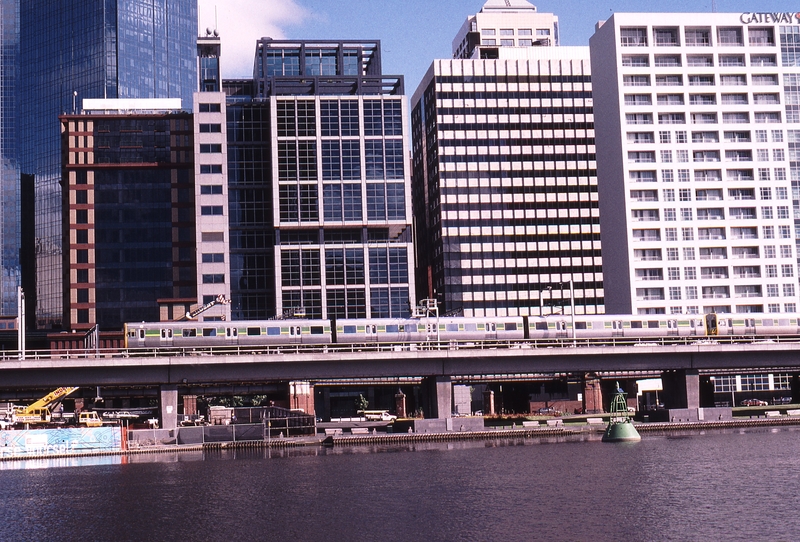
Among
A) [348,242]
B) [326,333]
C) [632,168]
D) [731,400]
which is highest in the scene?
[632,168]

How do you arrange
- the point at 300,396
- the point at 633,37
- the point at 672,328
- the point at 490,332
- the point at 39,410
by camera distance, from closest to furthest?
the point at 490,332 → the point at 672,328 → the point at 39,410 → the point at 300,396 → the point at 633,37

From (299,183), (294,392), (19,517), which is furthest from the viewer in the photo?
(299,183)

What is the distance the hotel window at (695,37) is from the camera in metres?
199

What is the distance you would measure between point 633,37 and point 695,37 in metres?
11.9

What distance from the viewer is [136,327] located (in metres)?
128

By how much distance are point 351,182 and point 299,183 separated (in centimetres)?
949

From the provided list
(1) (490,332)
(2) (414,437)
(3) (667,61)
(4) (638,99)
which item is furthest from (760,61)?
(2) (414,437)

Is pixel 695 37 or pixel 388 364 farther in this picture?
pixel 695 37

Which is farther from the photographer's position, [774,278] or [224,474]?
[774,278]

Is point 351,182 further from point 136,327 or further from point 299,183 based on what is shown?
point 136,327

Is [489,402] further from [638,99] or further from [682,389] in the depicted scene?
[638,99]

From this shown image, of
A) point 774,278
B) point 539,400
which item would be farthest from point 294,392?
point 774,278

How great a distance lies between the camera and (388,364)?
120500 mm

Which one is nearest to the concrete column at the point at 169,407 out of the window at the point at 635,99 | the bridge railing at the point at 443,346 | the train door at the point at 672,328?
the bridge railing at the point at 443,346
